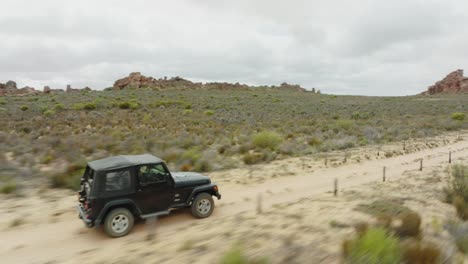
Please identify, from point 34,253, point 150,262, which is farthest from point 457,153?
point 34,253

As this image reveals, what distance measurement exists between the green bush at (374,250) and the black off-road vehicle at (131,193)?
4.50 metres

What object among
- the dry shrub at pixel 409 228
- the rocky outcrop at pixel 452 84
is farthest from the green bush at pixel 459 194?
the rocky outcrop at pixel 452 84

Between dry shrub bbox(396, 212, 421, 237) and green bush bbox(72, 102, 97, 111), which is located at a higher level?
green bush bbox(72, 102, 97, 111)

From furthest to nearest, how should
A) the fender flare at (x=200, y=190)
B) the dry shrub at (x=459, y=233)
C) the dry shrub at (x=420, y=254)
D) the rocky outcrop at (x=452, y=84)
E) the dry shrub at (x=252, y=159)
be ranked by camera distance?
the rocky outcrop at (x=452, y=84) → the dry shrub at (x=252, y=159) → the fender flare at (x=200, y=190) → the dry shrub at (x=459, y=233) → the dry shrub at (x=420, y=254)

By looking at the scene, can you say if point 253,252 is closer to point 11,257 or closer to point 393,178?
point 11,257

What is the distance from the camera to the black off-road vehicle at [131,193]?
7.32 meters

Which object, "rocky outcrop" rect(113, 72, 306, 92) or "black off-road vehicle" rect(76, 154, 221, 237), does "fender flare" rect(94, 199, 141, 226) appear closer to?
"black off-road vehicle" rect(76, 154, 221, 237)

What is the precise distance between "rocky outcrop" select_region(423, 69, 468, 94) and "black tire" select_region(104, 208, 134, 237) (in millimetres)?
125711

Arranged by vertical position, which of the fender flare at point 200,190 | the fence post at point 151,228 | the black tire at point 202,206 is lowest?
the fence post at point 151,228

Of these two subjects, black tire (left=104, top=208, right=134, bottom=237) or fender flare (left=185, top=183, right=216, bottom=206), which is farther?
fender flare (left=185, top=183, right=216, bottom=206)

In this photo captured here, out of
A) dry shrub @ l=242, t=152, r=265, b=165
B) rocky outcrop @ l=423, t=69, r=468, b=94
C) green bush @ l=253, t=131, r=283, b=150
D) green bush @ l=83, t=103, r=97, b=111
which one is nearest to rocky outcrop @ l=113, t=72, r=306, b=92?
green bush @ l=83, t=103, r=97, b=111

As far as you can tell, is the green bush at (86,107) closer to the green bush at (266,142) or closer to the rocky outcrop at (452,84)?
the green bush at (266,142)

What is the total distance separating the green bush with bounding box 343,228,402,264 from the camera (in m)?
4.91

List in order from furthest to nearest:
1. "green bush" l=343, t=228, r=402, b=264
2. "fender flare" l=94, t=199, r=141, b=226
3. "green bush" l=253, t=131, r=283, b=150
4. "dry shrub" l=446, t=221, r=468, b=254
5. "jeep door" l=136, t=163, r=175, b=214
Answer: "green bush" l=253, t=131, r=283, b=150 → "jeep door" l=136, t=163, r=175, b=214 → "fender flare" l=94, t=199, r=141, b=226 → "dry shrub" l=446, t=221, r=468, b=254 → "green bush" l=343, t=228, r=402, b=264
